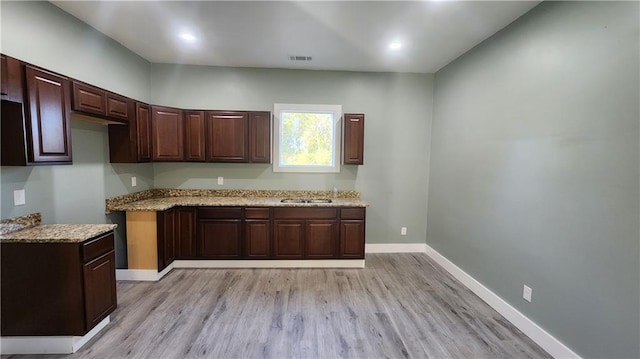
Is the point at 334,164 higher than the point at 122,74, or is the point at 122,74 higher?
the point at 122,74

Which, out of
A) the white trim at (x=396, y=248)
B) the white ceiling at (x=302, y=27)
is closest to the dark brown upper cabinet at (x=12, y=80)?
the white ceiling at (x=302, y=27)

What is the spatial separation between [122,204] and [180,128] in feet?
4.00

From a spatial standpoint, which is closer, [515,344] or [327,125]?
[515,344]

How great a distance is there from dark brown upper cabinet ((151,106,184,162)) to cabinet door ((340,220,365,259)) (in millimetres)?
2532

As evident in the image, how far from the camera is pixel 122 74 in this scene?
10.9 ft

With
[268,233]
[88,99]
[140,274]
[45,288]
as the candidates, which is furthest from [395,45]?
[140,274]

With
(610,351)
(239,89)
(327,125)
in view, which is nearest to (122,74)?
(239,89)

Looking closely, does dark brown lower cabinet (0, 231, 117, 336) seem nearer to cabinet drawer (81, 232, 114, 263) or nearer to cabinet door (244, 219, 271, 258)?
cabinet drawer (81, 232, 114, 263)

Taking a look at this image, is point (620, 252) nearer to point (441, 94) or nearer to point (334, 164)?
point (441, 94)

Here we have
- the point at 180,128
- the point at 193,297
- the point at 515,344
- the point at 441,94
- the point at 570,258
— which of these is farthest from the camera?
the point at 441,94

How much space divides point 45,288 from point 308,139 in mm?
3247

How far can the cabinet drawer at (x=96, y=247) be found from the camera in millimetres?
2053

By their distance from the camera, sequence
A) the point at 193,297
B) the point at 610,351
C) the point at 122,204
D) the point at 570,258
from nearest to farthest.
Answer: the point at 610,351, the point at 570,258, the point at 193,297, the point at 122,204

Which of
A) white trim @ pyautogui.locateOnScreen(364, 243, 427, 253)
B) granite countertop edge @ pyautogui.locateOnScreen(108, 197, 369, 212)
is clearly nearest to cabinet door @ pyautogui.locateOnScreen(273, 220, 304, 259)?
granite countertop edge @ pyautogui.locateOnScreen(108, 197, 369, 212)
